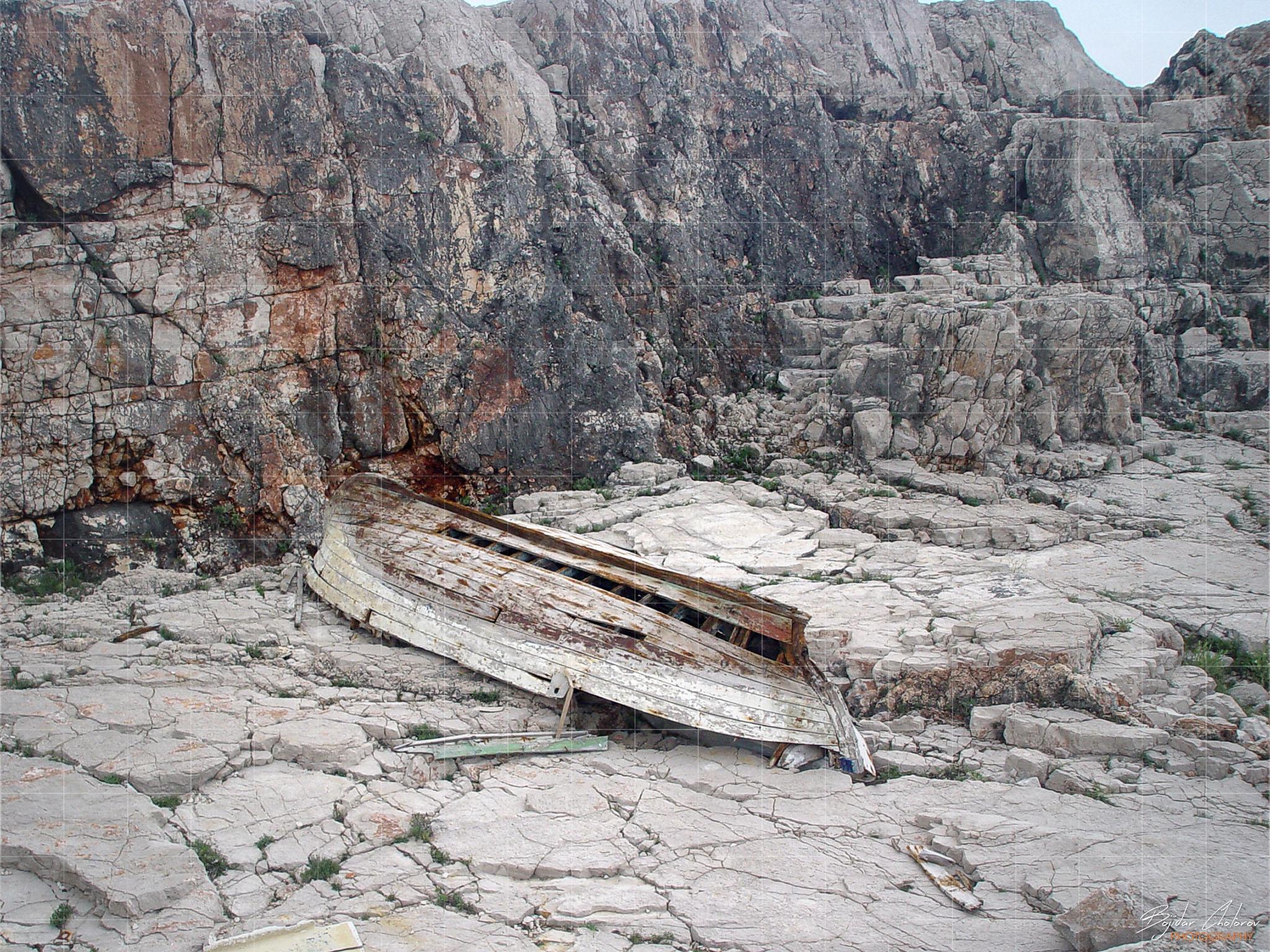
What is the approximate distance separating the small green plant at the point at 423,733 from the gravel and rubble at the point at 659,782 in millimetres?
94

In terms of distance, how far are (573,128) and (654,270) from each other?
8.61 ft

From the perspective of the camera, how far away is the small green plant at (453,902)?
538 centimetres

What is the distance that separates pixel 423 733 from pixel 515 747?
795mm

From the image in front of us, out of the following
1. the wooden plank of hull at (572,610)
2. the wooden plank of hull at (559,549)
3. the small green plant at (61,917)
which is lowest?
the small green plant at (61,917)

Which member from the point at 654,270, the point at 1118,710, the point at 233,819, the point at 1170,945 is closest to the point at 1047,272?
the point at 654,270

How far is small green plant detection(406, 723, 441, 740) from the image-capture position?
7.34 metres

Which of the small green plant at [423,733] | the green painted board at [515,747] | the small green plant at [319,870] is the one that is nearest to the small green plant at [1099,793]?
the green painted board at [515,747]

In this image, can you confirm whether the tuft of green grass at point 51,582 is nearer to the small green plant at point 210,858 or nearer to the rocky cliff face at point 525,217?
the rocky cliff face at point 525,217

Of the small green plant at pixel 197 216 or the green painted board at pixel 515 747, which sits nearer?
the green painted board at pixel 515 747

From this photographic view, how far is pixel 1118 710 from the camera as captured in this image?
7.58 m

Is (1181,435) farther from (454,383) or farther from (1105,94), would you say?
(454,383)

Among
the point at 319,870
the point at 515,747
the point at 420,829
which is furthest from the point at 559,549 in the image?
the point at 319,870

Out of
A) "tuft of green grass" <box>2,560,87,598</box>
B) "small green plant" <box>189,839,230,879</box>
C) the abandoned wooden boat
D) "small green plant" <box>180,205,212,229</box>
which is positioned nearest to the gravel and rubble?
"small green plant" <box>189,839,230,879</box>

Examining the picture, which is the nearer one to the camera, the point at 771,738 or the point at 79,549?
the point at 771,738
